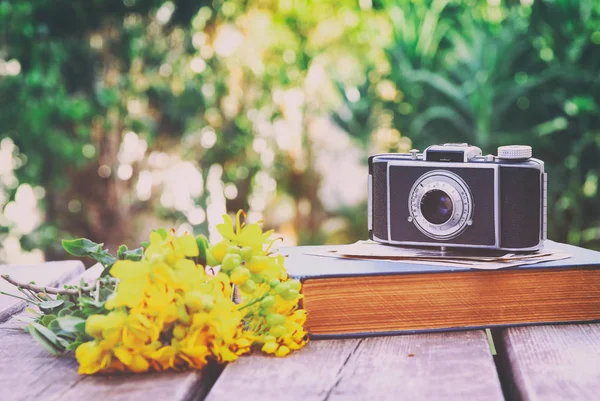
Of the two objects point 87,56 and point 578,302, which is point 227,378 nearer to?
point 578,302

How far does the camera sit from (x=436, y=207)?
1.06 meters

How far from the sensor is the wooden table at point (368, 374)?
688mm

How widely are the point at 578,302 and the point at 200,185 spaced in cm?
283

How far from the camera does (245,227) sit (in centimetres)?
81

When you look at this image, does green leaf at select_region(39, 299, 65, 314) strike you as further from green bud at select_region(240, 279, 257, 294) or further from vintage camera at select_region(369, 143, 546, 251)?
vintage camera at select_region(369, 143, 546, 251)

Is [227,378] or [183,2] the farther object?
[183,2]

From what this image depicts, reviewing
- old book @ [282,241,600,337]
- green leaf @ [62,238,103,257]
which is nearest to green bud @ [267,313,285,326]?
old book @ [282,241,600,337]

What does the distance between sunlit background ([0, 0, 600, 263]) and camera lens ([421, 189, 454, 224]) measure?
1791 mm

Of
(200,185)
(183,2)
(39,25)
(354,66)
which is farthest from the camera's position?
(354,66)

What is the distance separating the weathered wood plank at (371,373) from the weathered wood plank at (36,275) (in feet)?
1.40

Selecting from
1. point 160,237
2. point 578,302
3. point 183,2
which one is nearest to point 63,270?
point 160,237

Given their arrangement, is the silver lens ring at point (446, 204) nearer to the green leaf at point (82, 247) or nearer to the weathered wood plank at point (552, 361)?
the weathered wood plank at point (552, 361)

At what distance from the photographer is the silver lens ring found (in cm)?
104

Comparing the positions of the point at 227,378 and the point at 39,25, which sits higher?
the point at 39,25
